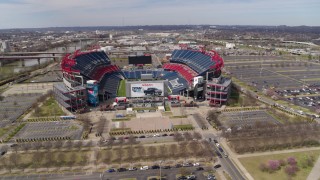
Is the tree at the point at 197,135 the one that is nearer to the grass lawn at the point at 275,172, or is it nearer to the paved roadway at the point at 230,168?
the paved roadway at the point at 230,168

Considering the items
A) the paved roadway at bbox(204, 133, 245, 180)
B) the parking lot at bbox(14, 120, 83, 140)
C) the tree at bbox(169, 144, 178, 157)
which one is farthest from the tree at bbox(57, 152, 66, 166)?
the paved roadway at bbox(204, 133, 245, 180)

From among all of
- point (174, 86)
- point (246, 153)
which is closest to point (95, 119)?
point (174, 86)

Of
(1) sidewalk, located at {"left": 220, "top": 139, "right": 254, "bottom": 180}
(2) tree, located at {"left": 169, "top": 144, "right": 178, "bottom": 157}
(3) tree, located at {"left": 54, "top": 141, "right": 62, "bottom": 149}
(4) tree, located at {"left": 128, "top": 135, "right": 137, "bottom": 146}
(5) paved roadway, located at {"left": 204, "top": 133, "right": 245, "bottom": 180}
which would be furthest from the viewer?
(4) tree, located at {"left": 128, "top": 135, "right": 137, "bottom": 146}

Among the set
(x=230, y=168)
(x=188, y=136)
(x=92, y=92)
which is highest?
(x=92, y=92)

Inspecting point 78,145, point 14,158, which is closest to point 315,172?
point 78,145

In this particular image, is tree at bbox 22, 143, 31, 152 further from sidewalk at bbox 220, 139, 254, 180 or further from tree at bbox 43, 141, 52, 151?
sidewalk at bbox 220, 139, 254, 180

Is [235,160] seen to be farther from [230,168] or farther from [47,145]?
[47,145]

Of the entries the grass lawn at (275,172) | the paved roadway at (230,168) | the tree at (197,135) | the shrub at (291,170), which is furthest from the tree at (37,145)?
the shrub at (291,170)
